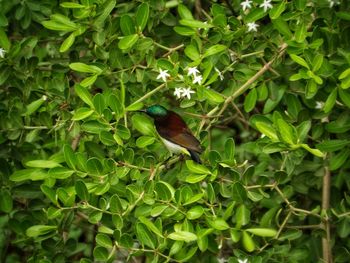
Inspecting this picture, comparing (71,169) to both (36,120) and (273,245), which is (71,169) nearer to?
(36,120)

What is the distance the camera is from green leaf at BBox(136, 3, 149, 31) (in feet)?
13.2

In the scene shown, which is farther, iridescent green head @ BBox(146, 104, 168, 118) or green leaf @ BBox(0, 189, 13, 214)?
green leaf @ BBox(0, 189, 13, 214)

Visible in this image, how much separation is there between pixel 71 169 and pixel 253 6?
123 centimetres

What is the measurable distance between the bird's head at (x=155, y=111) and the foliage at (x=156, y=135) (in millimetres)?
Result: 44

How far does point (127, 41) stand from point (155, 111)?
416 mm

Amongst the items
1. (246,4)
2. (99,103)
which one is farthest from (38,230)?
(246,4)

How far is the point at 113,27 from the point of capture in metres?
4.26

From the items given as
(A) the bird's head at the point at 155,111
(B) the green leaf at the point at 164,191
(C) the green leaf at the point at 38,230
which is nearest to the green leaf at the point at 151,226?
(B) the green leaf at the point at 164,191

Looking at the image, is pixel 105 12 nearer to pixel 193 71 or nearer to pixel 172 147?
pixel 193 71

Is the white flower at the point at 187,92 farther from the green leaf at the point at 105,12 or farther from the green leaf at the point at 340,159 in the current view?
the green leaf at the point at 340,159

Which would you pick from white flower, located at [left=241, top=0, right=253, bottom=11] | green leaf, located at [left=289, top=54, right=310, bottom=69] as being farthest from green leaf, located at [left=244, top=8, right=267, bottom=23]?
green leaf, located at [left=289, top=54, right=310, bottom=69]

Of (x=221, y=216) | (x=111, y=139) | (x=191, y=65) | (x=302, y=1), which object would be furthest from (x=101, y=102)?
(x=302, y=1)

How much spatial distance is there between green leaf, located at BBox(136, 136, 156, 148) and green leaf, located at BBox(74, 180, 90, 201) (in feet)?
1.02

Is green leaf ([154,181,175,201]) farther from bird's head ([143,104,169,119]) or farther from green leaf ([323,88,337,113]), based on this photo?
green leaf ([323,88,337,113])
